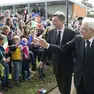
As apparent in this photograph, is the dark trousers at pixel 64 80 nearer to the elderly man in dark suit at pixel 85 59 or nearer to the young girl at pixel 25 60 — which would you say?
the elderly man in dark suit at pixel 85 59

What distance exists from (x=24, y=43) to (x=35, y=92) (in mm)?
1456

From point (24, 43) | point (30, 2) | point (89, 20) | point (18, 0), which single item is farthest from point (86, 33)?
point (18, 0)

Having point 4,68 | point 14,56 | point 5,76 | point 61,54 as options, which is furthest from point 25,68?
point 61,54

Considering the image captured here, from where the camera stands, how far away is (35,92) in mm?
6457

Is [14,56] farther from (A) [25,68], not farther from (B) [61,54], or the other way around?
(B) [61,54]

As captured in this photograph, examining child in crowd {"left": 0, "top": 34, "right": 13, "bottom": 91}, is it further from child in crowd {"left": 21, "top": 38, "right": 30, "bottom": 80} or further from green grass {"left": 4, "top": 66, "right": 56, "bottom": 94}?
child in crowd {"left": 21, "top": 38, "right": 30, "bottom": 80}

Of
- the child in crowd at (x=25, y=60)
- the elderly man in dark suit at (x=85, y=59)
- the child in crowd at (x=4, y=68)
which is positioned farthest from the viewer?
the child in crowd at (x=25, y=60)

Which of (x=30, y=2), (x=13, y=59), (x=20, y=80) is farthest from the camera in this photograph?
(x=30, y=2)

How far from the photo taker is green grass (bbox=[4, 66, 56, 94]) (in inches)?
254

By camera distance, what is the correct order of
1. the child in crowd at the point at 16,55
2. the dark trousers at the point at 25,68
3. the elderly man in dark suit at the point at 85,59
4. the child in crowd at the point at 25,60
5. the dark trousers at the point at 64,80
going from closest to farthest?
the elderly man in dark suit at the point at 85,59 < the dark trousers at the point at 64,80 < the child in crowd at the point at 16,55 < the child in crowd at the point at 25,60 < the dark trousers at the point at 25,68

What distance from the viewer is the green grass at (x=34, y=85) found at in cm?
645

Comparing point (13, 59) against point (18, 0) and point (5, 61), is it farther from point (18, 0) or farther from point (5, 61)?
point (18, 0)

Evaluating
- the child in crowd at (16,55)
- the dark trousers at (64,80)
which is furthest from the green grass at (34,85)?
the dark trousers at (64,80)

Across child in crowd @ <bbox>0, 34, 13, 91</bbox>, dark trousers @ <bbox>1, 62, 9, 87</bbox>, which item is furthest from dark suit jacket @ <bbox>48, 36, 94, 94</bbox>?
dark trousers @ <bbox>1, 62, 9, 87</bbox>
